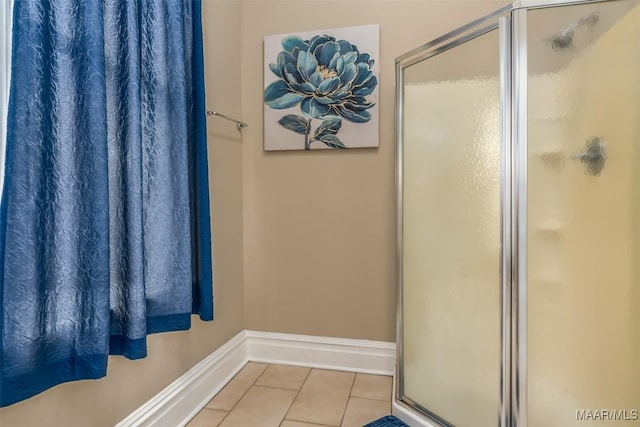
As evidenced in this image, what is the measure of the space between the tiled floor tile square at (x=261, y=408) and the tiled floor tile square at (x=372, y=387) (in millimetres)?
319

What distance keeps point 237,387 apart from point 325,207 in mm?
1038

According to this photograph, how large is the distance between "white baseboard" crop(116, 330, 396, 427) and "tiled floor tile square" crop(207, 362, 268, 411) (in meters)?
0.03

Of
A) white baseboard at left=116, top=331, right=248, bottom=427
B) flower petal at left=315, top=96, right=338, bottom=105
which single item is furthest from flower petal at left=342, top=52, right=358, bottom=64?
white baseboard at left=116, top=331, right=248, bottom=427

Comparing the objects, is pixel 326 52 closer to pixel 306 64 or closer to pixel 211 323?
pixel 306 64

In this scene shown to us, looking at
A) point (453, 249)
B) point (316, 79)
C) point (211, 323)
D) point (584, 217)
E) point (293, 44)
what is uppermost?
point (293, 44)

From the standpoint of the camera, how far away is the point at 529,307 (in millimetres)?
1188

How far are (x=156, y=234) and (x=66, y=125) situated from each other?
44 cm

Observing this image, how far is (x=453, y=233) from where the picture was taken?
4.66 feet

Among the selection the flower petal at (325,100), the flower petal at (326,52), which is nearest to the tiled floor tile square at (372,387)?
the flower petal at (325,100)

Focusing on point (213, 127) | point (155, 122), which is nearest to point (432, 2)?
point (213, 127)

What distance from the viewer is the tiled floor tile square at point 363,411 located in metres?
1.53

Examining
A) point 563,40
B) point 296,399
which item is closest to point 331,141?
point 563,40

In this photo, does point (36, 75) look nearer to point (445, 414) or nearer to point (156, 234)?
point (156, 234)

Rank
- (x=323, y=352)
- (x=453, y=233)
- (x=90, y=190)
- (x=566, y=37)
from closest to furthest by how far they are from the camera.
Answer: (x=90, y=190) → (x=566, y=37) → (x=453, y=233) → (x=323, y=352)
